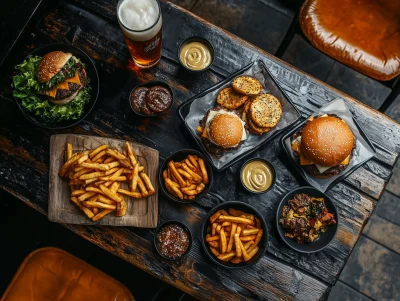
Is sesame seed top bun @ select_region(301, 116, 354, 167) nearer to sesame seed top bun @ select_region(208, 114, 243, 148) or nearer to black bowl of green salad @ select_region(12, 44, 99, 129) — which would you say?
sesame seed top bun @ select_region(208, 114, 243, 148)

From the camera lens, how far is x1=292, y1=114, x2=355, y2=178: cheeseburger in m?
2.54

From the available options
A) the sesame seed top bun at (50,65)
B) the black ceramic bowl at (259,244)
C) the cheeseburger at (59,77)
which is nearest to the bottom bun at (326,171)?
the black ceramic bowl at (259,244)

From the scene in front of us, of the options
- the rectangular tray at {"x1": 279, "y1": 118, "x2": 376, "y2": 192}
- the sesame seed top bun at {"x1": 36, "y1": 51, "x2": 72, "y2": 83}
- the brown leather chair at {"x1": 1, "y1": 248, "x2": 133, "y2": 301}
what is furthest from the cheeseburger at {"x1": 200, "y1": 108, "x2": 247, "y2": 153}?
the brown leather chair at {"x1": 1, "y1": 248, "x2": 133, "y2": 301}

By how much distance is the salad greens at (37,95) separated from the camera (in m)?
2.57

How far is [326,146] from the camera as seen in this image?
2.53 m

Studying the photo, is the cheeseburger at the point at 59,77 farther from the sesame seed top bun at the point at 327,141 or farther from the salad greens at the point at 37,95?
the sesame seed top bun at the point at 327,141

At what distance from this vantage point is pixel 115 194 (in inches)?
99.0

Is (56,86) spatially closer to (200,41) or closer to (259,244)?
(200,41)

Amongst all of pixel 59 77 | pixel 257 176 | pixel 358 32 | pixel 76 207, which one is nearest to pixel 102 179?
pixel 76 207

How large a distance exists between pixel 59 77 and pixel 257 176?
140cm

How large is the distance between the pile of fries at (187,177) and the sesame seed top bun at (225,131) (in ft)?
0.59

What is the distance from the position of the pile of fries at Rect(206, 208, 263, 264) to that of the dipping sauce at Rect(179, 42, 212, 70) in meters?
0.99

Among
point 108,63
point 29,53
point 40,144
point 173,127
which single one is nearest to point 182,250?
point 173,127

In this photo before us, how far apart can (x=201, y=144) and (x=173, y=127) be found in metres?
0.23
